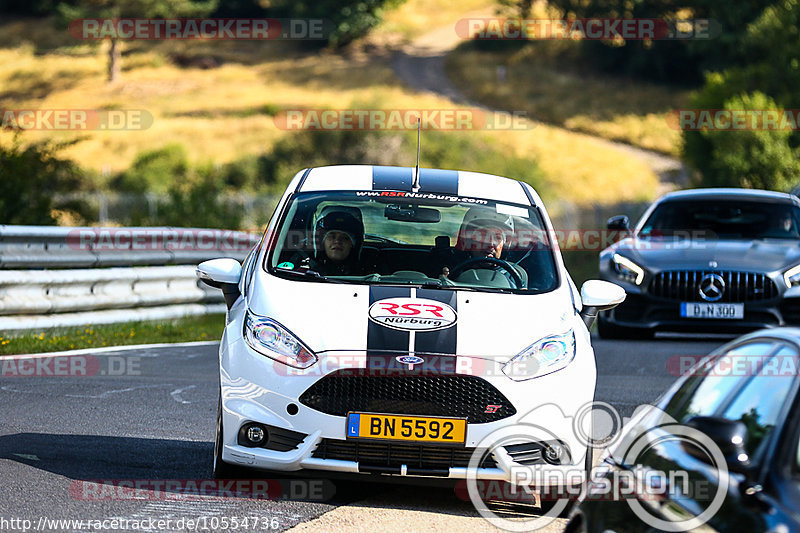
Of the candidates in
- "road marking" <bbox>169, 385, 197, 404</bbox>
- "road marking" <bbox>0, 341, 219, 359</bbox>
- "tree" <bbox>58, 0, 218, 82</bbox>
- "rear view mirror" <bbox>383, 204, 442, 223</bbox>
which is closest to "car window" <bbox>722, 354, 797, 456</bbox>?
"rear view mirror" <bbox>383, 204, 442, 223</bbox>

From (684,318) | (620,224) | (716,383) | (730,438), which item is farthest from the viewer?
(620,224)

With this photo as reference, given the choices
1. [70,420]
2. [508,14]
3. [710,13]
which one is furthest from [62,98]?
[70,420]

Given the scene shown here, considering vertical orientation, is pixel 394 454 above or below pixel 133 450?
above

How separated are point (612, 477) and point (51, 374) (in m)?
6.79

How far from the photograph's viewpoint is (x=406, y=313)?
6.28 metres

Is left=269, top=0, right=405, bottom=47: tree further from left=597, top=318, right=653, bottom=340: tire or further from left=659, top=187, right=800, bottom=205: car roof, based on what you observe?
left=597, top=318, right=653, bottom=340: tire

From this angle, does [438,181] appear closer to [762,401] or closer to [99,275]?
[762,401]

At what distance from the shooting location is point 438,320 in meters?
6.22

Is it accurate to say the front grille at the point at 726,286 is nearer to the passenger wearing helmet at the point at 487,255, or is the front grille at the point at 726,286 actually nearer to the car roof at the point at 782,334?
the passenger wearing helmet at the point at 487,255

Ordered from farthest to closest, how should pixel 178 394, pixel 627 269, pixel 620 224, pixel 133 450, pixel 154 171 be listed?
1. pixel 154 171
2. pixel 620 224
3. pixel 627 269
4. pixel 178 394
5. pixel 133 450

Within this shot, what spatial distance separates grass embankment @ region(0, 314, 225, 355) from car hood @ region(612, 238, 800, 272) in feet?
15.8

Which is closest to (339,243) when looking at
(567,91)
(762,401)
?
(762,401)

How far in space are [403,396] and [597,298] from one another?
1569 millimetres

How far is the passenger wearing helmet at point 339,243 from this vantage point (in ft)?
23.2
